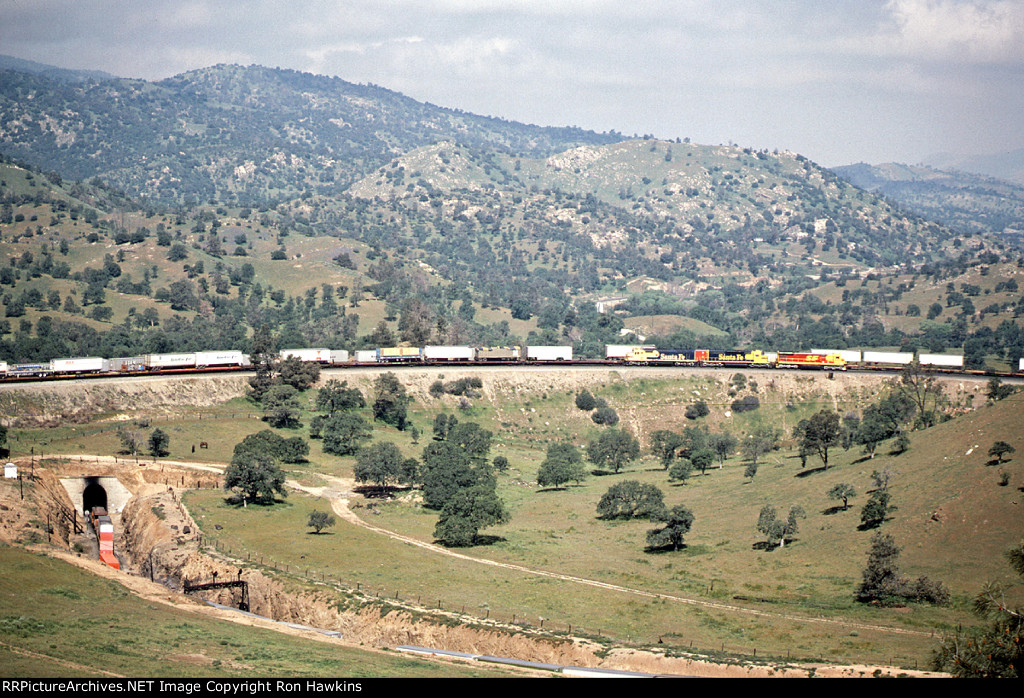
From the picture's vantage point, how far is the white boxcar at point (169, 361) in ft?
507

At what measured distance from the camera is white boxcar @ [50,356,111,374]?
144m

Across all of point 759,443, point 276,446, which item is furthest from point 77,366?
point 759,443

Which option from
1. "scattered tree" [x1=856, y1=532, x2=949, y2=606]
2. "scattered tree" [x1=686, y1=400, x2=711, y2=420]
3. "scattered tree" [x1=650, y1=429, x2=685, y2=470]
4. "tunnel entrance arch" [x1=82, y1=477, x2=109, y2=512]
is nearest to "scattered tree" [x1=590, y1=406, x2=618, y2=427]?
"scattered tree" [x1=650, y1=429, x2=685, y2=470]

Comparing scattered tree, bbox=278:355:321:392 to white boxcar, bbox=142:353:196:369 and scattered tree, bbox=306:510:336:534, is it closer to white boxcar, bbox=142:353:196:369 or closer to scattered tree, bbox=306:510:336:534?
white boxcar, bbox=142:353:196:369

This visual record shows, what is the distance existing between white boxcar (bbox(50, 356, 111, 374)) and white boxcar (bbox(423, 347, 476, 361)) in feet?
196

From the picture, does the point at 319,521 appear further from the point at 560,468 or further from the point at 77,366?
the point at 77,366

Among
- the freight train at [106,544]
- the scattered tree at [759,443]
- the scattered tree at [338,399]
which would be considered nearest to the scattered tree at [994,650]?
the freight train at [106,544]

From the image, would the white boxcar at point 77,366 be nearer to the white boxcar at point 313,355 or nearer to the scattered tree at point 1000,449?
the white boxcar at point 313,355

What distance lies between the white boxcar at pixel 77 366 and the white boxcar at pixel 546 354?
263ft

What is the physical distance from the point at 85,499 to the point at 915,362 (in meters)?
148

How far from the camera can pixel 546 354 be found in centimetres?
19000

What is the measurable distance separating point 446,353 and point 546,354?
21.0 metres

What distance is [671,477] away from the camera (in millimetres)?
127938

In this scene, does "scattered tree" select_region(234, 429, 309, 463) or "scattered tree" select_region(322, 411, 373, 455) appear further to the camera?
"scattered tree" select_region(322, 411, 373, 455)
